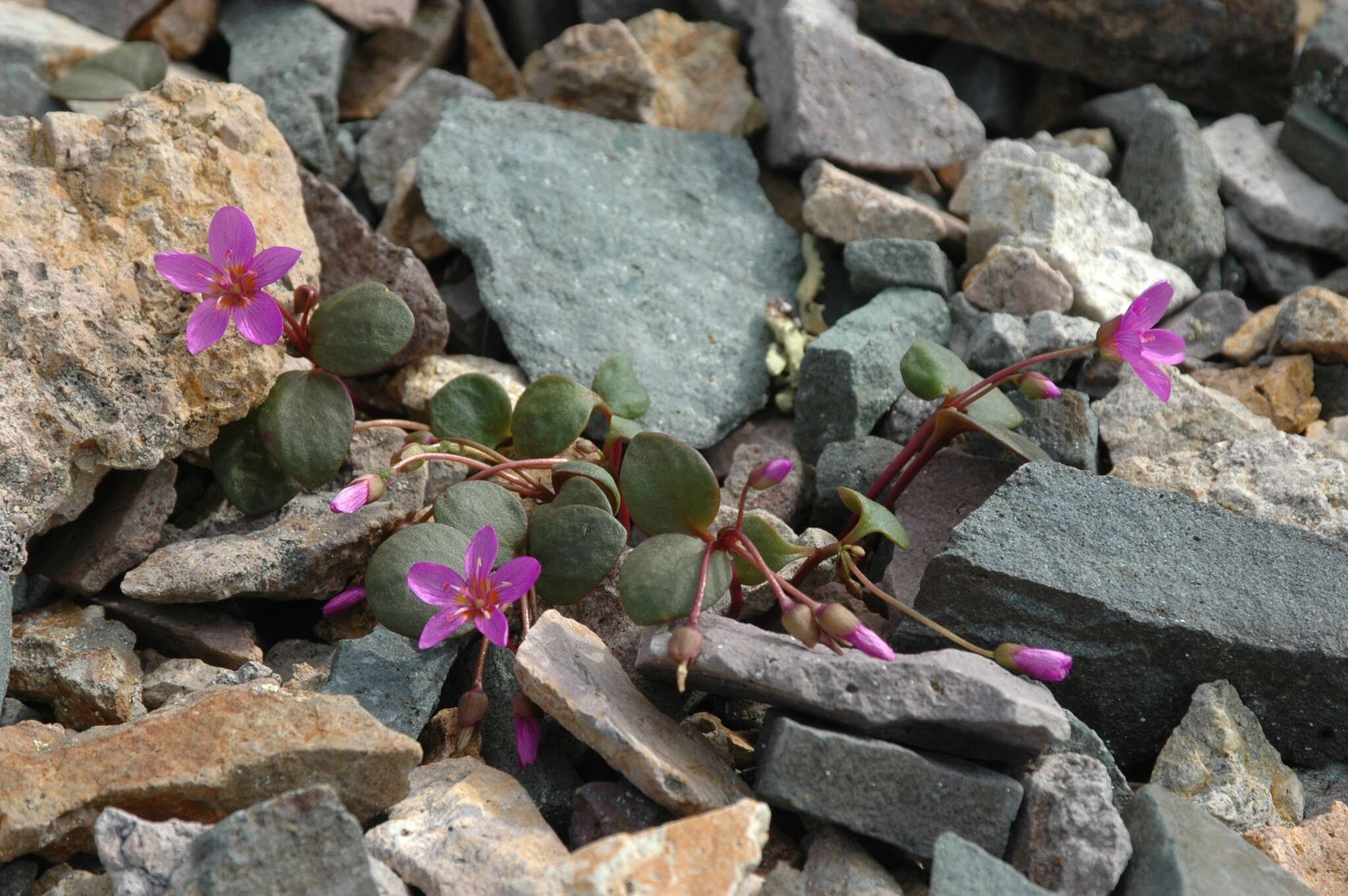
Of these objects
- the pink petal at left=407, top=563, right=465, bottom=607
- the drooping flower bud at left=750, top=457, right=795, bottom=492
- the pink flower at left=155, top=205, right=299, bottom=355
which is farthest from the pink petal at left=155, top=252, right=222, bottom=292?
the drooping flower bud at left=750, top=457, right=795, bottom=492

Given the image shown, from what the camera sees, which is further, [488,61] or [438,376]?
[488,61]

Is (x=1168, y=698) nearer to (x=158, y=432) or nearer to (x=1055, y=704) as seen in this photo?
(x=1055, y=704)

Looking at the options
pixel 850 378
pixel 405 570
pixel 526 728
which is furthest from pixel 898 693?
pixel 850 378

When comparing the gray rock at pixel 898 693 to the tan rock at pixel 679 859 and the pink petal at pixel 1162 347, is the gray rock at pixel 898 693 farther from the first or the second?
the pink petal at pixel 1162 347

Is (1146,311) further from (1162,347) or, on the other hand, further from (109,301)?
(109,301)

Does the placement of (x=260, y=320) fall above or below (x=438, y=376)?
above

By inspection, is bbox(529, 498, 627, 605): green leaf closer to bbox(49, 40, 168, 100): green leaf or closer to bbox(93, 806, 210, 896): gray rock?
bbox(93, 806, 210, 896): gray rock
